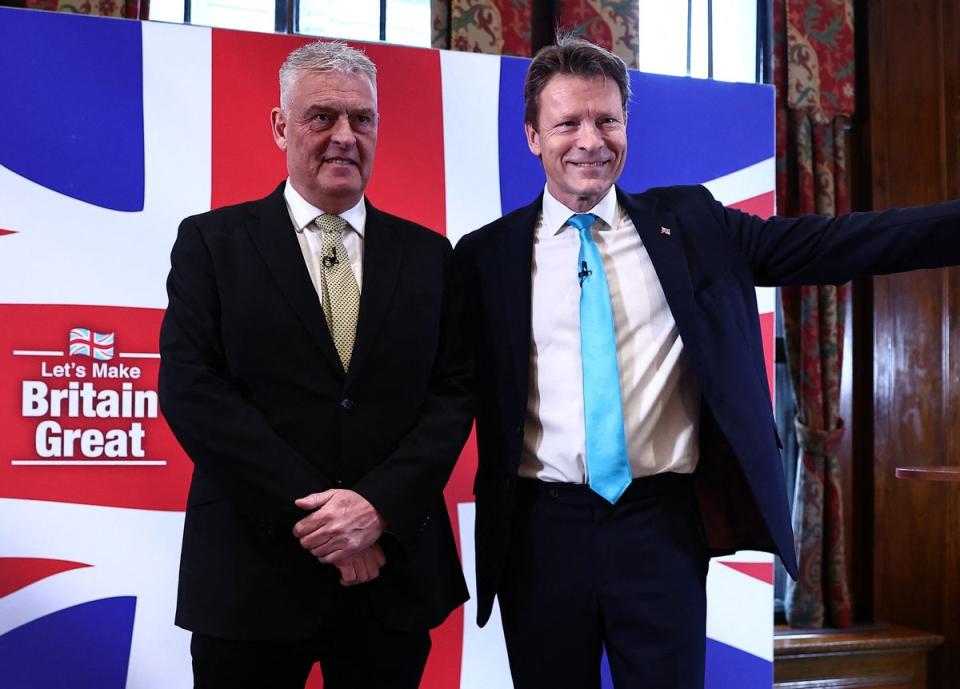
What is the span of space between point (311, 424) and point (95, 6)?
7.44ft

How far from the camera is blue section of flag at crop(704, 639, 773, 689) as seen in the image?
2.92 metres

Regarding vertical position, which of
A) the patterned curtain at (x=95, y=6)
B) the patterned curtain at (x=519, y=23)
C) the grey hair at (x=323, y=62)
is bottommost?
the grey hair at (x=323, y=62)

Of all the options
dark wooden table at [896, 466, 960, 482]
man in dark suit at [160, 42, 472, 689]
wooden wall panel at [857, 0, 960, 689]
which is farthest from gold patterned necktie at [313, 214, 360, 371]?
wooden wall panel at [857, 0, 960, 689]

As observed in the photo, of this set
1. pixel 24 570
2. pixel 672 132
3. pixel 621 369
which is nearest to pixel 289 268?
pixel 621 369

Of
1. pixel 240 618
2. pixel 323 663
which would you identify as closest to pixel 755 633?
pixel 323 663

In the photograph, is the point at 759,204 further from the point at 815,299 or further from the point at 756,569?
the point at 756,569

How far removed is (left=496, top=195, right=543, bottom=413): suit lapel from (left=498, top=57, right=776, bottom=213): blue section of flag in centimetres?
98

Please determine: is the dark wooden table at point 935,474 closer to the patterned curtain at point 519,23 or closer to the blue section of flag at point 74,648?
the blue section of flag at point 74,648

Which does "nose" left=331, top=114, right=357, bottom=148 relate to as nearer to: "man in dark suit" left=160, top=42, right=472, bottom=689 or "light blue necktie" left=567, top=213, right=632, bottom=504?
"man in dark suit" left=160, top=42, right=472, bottom=689

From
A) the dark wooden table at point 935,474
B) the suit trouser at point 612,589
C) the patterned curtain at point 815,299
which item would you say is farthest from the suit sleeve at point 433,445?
the patterned curtain at point 815,299

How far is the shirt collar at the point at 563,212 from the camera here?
5.99ft

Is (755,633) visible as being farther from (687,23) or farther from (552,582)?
(687,23)

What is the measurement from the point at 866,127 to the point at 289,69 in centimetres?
312

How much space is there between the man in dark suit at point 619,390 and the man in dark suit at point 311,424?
0.50 feet
